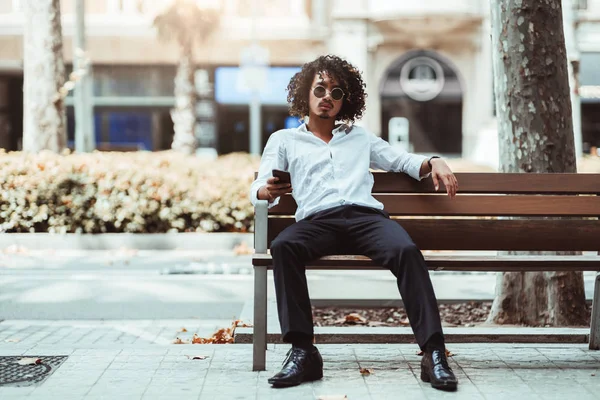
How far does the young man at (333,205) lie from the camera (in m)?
4.44

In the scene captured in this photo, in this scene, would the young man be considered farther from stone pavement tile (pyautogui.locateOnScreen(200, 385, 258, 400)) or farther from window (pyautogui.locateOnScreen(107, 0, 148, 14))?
window (pyautogui.locateOnScreen(107, 0, 148, 14))

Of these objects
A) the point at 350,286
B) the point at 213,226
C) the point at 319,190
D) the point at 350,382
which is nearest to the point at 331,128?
the point at 319,190

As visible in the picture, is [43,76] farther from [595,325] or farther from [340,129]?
[595,325]

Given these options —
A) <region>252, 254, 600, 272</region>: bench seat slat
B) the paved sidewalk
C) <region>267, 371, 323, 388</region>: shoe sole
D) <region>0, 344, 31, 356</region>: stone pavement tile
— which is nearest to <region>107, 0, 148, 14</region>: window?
the paved sidewalk

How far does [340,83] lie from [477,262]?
3.96 ft

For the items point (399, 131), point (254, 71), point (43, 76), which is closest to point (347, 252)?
point (43, 76)

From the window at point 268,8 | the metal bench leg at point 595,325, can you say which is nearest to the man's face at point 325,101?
the metal bench leg at point 595,325

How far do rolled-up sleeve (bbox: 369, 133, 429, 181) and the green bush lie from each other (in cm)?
692

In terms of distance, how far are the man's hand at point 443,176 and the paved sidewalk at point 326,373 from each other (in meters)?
0.90

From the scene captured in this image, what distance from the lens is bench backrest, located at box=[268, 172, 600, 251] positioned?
5.16 m

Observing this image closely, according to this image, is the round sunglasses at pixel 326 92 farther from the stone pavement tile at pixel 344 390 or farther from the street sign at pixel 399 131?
the street sign at pixel 399 131

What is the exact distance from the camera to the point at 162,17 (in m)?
24.0

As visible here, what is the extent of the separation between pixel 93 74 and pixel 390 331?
84.1 ft

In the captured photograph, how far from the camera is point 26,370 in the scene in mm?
4742
